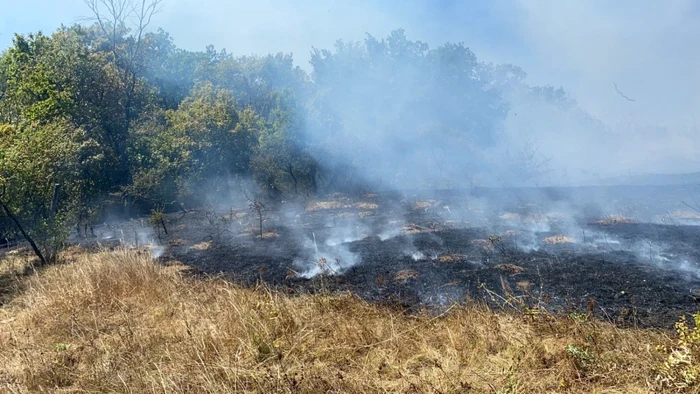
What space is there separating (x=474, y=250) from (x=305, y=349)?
547cm

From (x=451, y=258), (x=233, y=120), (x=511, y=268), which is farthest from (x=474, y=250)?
(x=233, y=120)

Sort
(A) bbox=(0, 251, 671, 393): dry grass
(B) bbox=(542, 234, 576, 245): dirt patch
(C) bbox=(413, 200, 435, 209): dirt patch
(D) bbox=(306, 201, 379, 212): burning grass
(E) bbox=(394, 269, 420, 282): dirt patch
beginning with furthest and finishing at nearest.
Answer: (D) bbox=(306, 201, 379, 212): burning grass, (C) bbox=(413, 200, 435, 209): dirt patch, (B) bbox=(542, 234, 576, 245): dirt patch, (E) bbox=(394, 269, 420, 282): dirt patch, (A) bbox=(0, 251, 671, 393): dry grass

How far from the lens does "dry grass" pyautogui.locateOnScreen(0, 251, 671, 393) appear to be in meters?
3.17

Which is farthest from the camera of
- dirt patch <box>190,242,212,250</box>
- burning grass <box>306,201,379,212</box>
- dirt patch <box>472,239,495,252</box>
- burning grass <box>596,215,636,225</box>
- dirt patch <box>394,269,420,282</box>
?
burning grass <box>306,201,379,212</box>

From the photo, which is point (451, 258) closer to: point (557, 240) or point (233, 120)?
point (557, 240)

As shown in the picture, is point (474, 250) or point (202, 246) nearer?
point (474, 250)

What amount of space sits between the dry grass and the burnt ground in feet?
2.11

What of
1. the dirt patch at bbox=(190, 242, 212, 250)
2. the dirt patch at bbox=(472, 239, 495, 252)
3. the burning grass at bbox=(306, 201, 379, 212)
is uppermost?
the dirt patch at bbox=(190, 242, 212, 250)

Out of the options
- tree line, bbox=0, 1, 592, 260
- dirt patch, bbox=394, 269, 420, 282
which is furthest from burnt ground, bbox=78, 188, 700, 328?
tree line, bbox=0, 1, 592, 260

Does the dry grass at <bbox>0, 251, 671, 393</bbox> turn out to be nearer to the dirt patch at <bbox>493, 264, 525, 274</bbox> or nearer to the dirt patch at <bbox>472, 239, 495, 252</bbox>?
the dirt patch at <bbox>493, 264, 525, 274</bbox>

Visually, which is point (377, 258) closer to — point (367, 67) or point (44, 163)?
point (44, 163)

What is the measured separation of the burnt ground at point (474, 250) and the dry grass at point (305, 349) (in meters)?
0.64

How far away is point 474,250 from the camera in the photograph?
329 inches

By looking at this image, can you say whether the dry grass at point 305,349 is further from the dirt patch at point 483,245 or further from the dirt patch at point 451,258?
the dirt patch at point 483,245
